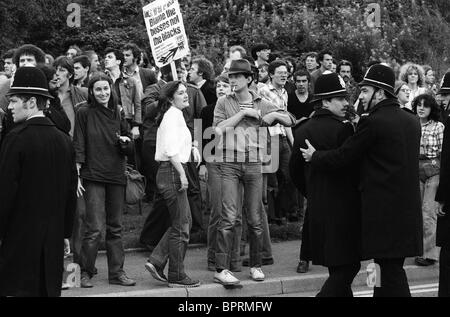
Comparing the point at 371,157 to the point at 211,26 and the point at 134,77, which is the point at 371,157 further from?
the point at 211,26

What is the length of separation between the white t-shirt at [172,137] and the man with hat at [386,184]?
215 cm

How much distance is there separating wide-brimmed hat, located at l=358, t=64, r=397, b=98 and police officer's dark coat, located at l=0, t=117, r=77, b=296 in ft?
9.10

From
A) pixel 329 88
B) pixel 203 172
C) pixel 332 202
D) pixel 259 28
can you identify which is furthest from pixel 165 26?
pixel 259 28

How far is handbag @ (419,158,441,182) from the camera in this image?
39.5 ft

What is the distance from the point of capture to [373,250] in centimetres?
821

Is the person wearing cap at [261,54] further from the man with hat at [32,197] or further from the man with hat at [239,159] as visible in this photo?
Answer: the man with hat at [32,197]

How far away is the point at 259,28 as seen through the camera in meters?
20.5

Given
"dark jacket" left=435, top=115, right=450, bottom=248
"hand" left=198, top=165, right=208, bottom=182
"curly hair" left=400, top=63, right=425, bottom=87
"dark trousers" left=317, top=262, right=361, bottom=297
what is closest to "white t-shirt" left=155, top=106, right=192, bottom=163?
"hand" left=198, top=165, right=208, bottom=182

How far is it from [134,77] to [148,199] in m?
1.82

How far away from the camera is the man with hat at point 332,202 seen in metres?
8.32

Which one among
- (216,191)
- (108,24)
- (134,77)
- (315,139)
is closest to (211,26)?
(108,24)

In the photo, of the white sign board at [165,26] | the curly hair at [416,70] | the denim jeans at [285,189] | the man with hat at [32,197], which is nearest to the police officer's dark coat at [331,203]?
the man with hat at [32,197]

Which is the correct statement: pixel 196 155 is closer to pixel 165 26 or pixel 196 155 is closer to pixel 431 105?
pixel 431 105

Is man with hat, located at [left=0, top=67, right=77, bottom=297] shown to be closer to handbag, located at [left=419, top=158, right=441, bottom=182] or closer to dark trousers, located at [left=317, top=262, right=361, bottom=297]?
dark trousers, located at [left=317, top=262, right=361, bottom=297]
